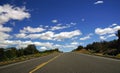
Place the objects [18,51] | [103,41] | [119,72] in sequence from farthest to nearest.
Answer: [18,51] → [103,41] → [119,72]

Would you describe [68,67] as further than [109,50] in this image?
No

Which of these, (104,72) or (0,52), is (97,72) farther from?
(0,52)

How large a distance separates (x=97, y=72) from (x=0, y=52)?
429 ft

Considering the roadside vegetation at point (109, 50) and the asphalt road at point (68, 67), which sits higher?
the roadside vegetation at point (109, 50)

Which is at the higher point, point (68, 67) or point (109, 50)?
point (109, 50)

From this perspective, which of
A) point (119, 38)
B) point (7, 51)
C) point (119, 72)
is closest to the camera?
point (119, 72)

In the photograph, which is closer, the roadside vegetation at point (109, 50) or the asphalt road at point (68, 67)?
the asphalt road at point (68, 67)

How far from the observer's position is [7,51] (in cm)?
14625

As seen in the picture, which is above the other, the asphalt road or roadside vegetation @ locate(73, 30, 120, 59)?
roadside vegetation @ locate(73, 30, 120, 59)

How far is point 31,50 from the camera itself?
183750mm

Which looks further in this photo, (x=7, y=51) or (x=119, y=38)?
(x=7, y=51)

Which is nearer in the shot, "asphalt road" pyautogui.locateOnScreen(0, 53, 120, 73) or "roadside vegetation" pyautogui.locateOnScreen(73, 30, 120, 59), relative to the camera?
"asphalt road" pyautogui.locateOnScreen(0, 53, 120, 73)

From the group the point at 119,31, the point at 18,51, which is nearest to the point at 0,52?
the point at 18,51

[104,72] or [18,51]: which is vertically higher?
[18,51]
